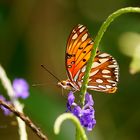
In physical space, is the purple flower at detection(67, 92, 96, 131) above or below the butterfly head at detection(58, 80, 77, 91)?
below

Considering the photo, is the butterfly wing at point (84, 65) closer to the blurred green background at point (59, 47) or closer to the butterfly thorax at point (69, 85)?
the butterfly thorax at point (69, 85)

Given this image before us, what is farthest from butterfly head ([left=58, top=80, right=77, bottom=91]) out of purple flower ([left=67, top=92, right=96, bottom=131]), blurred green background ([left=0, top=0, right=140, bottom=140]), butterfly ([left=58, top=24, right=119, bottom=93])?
blurred green background ([left=0, top=0, right=140, bottom=140])

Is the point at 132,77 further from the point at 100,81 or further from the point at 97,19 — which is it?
the point at 100,81

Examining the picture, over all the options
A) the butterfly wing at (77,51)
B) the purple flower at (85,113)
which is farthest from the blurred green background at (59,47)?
the purple flower at (85,113)

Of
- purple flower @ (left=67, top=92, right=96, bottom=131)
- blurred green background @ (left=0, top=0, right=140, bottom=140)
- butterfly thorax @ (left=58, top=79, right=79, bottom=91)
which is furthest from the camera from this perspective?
blurred green background @ (left=0, top=0, right=140, bottom=140)

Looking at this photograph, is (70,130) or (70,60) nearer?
(70,60)

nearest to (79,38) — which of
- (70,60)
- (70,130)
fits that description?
(70,60)

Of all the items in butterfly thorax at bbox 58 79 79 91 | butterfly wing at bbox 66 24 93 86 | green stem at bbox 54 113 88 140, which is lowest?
green stem at bbox 54 113 88 140

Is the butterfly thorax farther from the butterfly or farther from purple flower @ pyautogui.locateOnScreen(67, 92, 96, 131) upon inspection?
purple flower @ pyautogui.locateOnScreen(67, 92, 96, 131)

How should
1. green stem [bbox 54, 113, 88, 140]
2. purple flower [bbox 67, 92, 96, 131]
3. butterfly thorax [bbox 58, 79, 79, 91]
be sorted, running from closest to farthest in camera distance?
green stem [bbox 54, 113, 88, 140] → purple flower [bbox 67, 92, 96, 131] → butterfly thorax [bbox 58, 79, 79, 91]

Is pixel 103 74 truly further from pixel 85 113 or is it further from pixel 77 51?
pixel 85 113
